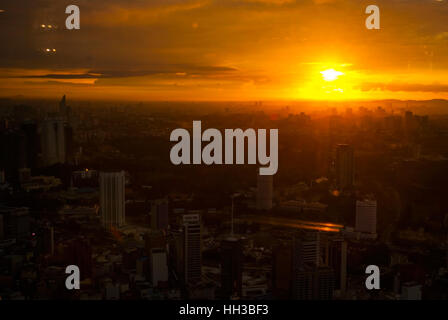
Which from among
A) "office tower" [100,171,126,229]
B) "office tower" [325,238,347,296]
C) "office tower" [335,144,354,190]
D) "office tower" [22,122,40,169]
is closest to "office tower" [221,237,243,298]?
"office tower" [325,238,347,296]

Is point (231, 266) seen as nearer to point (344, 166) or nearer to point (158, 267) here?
point (158, 267)

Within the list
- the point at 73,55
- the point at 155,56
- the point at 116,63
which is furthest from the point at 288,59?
the point at 73,55

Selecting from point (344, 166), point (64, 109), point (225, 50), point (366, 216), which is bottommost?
point (366, 216)

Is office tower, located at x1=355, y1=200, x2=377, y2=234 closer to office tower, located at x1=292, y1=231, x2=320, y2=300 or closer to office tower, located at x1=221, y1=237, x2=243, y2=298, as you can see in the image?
office tower, located at x1=292, y1=231, x2=320, y2=300

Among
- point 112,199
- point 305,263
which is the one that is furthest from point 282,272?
point 112,199

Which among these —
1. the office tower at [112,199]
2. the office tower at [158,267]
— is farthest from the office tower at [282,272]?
the office tower at [112,199]

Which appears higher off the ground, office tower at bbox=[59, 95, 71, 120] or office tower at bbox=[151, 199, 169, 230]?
office tower at bbox=[59, 95, 71, 120]

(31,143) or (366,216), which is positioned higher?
(31,143)
